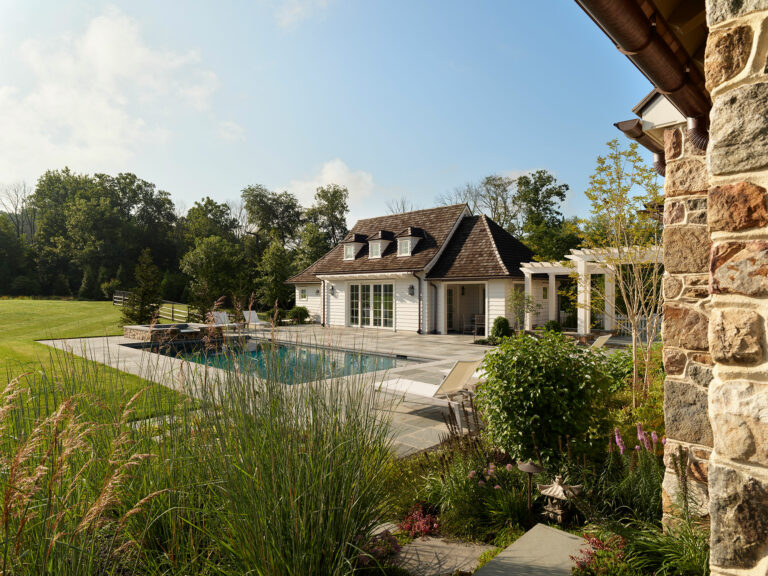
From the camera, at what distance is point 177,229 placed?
127 ft

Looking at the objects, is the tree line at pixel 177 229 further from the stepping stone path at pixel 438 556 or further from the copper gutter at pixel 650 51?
the copper gutter at pixel 650 51

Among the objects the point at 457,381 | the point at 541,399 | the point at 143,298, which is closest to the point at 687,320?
the point at 541,399

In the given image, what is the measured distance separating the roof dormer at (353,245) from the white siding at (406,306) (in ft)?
10.3

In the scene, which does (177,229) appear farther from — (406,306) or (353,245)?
(406,306)

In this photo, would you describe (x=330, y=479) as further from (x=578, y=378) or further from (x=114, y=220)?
(x=114, y=220)

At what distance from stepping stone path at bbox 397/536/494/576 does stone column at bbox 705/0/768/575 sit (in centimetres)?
146

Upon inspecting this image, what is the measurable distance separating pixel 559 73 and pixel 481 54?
5.40 feet

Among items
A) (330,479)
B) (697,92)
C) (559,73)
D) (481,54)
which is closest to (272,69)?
(481,54)

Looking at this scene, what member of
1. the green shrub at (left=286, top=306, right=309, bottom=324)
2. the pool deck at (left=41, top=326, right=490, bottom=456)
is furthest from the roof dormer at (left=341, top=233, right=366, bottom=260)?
the pool deck at (left=41, top=326, right=490, bottom=456)

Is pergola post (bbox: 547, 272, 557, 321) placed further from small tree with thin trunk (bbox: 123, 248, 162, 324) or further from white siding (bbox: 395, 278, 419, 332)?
small tree with thin trunk (bbox: 123, 248, 162, 324)

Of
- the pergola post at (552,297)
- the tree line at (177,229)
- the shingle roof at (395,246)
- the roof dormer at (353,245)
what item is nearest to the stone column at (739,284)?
the pergola post at (552,297)

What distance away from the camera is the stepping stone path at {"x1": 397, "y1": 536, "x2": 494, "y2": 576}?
2340 mm

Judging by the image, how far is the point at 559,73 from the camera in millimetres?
7730

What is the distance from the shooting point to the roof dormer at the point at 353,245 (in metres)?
19.2
